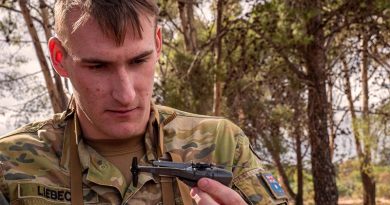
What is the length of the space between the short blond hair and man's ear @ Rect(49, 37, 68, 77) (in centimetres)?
Result: 4

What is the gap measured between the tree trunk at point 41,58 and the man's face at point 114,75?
869 cm

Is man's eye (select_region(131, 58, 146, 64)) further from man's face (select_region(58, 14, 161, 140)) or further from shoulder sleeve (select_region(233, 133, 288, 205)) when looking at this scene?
shoulder sleeve (select_region(233, 133, 288, 205))

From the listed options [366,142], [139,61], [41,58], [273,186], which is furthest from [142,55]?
[366,142]

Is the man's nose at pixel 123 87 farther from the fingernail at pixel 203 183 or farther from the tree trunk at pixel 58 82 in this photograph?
the tree trunk at pixel 58 82

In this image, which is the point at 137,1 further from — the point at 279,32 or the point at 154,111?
the point at 279,32

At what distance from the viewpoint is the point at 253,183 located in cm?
229

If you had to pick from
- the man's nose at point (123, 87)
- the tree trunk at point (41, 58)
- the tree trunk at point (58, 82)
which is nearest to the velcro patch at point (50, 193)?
the man's nose at point (123, 87)

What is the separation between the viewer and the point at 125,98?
7.02ft

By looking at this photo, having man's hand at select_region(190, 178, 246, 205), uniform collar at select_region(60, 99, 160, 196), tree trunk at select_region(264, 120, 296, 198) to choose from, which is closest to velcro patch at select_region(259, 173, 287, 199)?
uniform collar at select_region(60, 99, 160, 196)

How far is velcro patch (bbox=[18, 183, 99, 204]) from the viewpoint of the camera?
2.25m

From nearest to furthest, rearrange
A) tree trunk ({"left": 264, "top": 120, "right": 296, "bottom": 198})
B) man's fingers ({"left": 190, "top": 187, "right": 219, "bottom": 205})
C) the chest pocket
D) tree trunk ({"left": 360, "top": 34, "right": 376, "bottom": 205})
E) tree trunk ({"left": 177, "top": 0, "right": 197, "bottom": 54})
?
1. man's fingers ({"left": 190, "top": 187, "right": 219, "bottom": 205})
2. the chest pocket
3. tree trunk ({"left": 360, "top": 34, "right": 376, "bottom": 205})
4. tree trunk ({"left": 264, "top": 120, "right": 296, "bottom": 198})
5. tree trunk ({"left": 177, "top": 0, "right": 197, "bottom": 54})

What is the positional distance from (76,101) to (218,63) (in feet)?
31.1

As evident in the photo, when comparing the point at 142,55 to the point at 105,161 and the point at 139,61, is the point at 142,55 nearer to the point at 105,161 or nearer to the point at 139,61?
the point at 139,61

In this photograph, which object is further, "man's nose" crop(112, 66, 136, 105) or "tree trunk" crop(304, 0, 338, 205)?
"tree trunk" crop(304, 0, 338, 205)
